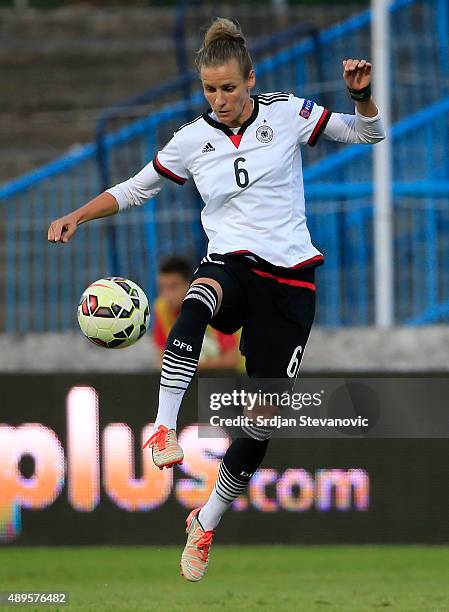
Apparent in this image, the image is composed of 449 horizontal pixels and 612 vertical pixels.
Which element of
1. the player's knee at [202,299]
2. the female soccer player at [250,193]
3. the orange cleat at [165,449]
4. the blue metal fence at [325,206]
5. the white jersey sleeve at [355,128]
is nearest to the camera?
the orange cleat at [165,449]

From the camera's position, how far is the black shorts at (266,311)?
22.8 feet

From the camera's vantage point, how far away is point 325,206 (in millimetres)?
11461

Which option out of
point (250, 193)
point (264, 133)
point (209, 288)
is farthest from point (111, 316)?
point (264, 133)

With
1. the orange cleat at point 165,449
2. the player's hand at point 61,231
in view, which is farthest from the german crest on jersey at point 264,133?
the orange cleat at point 165,449

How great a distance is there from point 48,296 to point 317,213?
8.55ft

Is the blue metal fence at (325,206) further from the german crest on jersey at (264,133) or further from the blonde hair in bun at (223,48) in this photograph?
the blonde hair in bun at (223,48)

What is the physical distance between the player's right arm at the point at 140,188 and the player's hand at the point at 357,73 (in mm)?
923

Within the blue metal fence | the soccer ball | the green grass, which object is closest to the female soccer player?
the soccer ball

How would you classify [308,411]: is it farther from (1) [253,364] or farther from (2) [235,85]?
(2) [235,85]

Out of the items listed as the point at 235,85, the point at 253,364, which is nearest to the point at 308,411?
the point at 253,364

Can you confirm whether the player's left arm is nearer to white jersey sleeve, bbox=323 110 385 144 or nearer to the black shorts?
white jersey sleeve, bbox=323 110 385 144

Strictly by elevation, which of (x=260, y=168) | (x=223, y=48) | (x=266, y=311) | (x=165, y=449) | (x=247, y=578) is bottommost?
(x=247, y=578)

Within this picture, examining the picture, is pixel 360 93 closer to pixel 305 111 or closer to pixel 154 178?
pixel 305 111

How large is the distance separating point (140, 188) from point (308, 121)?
89cm
